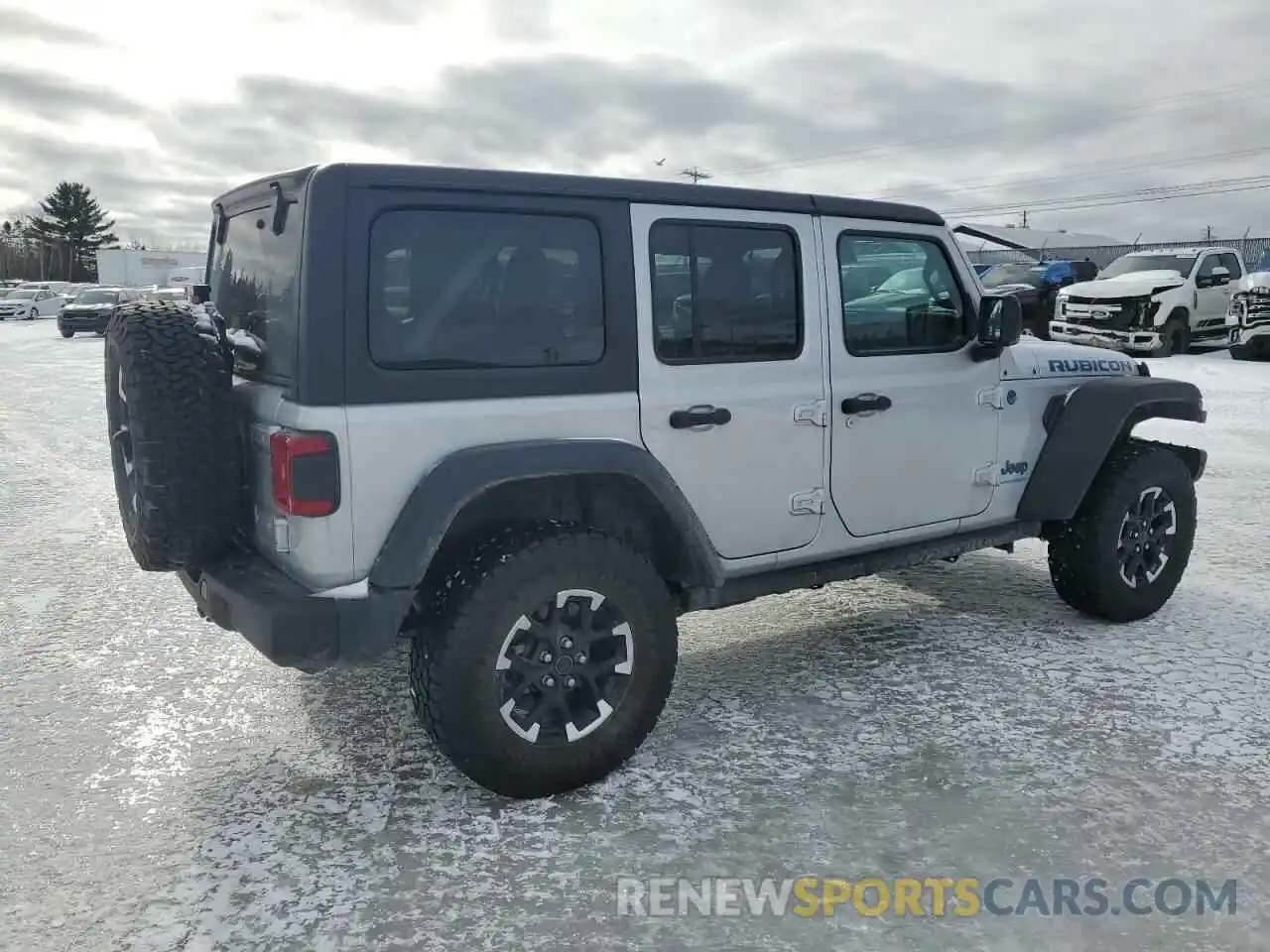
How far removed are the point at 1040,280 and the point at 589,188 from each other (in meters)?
18.7

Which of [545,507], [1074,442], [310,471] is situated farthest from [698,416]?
[1074,442]

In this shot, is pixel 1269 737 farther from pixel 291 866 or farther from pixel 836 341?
pixel 291 866

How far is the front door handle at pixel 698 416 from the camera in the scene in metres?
3.39

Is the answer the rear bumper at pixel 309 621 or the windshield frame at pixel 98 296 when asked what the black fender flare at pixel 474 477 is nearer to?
the rear bumper at pixel 309 621

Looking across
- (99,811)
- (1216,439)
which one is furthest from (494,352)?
(1216,439)

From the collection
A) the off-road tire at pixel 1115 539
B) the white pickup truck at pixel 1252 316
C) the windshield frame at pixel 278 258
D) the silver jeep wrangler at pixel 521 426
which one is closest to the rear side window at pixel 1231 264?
the white pickup truck at pixel 1252 316

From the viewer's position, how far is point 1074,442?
4590 millimetres

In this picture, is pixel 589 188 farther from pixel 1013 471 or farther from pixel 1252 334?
pixel 1252 334

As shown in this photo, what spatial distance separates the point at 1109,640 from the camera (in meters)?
4.60

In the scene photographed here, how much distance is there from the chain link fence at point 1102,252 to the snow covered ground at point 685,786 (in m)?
26.6

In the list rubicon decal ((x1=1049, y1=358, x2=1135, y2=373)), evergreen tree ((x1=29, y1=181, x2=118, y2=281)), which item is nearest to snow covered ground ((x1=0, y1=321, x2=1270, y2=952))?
rubicon decal ((x1=1049, y1=358, x2=1135, y2=373))

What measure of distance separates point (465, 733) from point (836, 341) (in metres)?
1.98

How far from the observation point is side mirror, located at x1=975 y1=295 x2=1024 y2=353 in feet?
13.6

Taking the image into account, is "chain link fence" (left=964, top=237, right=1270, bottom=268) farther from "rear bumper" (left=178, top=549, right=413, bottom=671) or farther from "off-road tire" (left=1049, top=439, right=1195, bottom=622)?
"rear bumper" (left=178, top=549, right=413, bottom=671)
